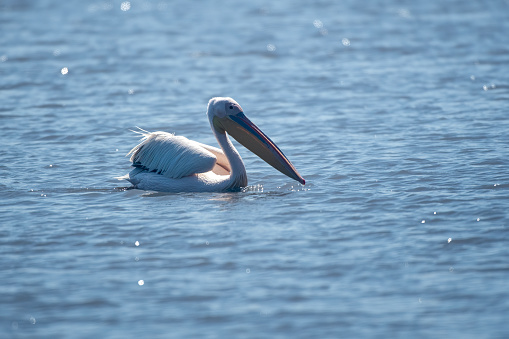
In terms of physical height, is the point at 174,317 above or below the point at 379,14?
above

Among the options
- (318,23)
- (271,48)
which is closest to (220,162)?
(271,48)

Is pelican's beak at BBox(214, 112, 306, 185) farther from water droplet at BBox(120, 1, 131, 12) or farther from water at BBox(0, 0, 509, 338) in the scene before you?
water droplet at BBox(120, 1, 131, 12)

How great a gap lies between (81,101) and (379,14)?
28.0 feet

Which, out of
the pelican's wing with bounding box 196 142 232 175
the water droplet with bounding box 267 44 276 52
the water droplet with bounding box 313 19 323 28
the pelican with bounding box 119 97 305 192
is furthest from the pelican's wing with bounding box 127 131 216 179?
the water droplet with bounding box 313 19 323 28

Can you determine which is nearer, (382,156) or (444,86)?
(382,156)

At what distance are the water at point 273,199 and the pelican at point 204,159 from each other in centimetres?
14

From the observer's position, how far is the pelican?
689 cm

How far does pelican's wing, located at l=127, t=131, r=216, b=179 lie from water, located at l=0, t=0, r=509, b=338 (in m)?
0.24

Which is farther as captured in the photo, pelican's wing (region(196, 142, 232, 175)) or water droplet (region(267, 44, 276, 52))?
water droplet (region(267, 44, 276, 52))

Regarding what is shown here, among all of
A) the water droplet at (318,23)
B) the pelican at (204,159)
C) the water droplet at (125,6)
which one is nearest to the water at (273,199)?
the pelican at (204,159)

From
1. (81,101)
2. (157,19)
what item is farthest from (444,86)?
(157,19)

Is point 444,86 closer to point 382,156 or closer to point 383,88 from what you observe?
point 383,88

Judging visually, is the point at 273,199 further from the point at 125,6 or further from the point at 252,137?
the point at 125,6

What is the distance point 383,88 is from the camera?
1091 centimetres
